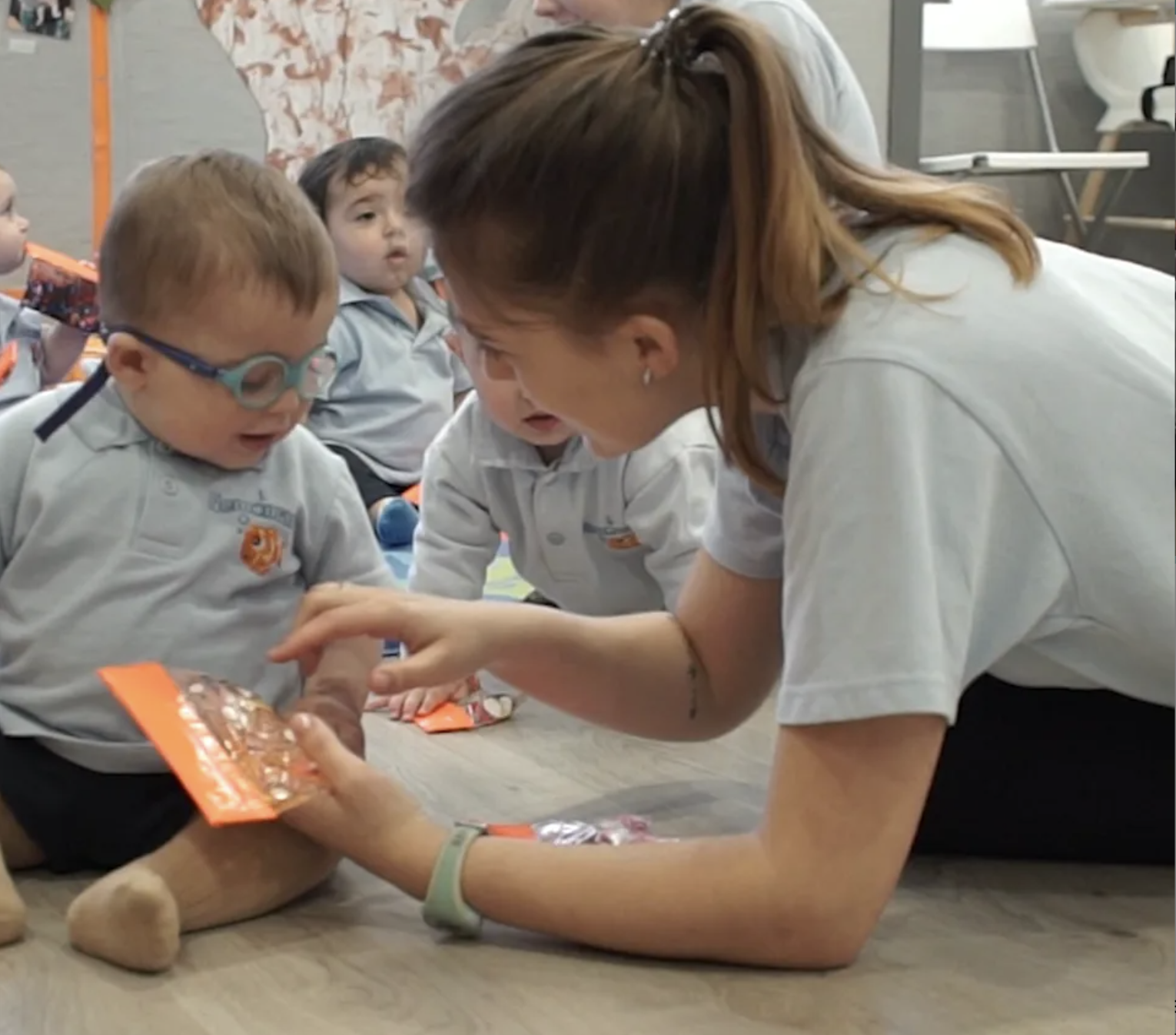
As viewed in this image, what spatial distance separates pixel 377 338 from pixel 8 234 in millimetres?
591

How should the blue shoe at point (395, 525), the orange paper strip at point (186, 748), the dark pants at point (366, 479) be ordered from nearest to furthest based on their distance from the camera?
1. the orange paper strip at point (186, 748)
2. the blue shoe at point (395, 525)
3. the dark pants at point (366, 479)

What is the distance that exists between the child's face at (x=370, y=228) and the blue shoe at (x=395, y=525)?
0.50 m

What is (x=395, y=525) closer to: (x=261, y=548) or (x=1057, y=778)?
(x=261, y=548)

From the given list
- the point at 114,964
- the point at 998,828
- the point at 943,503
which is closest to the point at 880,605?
the point at 943,503

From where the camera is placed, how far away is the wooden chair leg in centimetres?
413

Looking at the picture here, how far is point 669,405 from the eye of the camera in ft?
3.42

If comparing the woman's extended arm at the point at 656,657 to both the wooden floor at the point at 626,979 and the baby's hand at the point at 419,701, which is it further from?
the baby's hand at the point at 419,701

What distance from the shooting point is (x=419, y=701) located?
64.9 inches

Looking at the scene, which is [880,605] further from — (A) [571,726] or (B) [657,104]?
(A) [571,726]

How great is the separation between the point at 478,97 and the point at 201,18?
7.79 feet

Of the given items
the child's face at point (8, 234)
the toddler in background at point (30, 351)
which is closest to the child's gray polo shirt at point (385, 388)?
the toddler in background at point (30, 351)

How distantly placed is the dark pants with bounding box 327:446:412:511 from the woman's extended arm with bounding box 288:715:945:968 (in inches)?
54.1

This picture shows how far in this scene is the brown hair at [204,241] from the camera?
1205 millimetres

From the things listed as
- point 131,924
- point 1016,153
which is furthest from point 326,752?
point 1016,153
